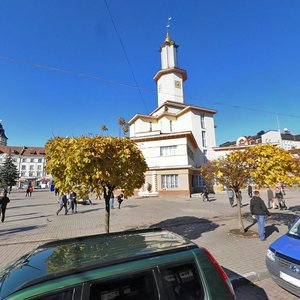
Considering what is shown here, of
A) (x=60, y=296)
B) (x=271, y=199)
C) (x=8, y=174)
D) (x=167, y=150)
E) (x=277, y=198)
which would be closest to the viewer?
(x=60, y=296)

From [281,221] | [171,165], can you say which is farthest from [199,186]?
[281,221]

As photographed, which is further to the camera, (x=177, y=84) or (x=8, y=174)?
(x=8, y=174)

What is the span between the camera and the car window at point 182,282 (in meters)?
2.22

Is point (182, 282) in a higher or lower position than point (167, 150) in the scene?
lower

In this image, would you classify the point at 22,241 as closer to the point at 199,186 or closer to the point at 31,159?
the point at 199,186

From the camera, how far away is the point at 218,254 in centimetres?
676

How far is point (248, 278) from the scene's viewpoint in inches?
203

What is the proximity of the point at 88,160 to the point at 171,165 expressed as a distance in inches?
1034

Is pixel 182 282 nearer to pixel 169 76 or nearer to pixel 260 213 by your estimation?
pixel 260 213

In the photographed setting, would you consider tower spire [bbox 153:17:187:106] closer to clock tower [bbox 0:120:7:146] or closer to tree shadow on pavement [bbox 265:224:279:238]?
tree shadow on pavement [bbox 265:224:279:238]

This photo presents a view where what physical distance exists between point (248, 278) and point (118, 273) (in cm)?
440

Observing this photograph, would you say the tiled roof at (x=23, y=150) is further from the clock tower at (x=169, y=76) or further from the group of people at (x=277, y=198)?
the group of people at (x=277, y=198)

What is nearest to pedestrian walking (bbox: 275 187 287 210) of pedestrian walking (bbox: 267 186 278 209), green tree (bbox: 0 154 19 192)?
pedestrian walking (bbox: 267 186 278 209)

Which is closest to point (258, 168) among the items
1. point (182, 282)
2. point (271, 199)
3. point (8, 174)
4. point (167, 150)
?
point (182, 282)
